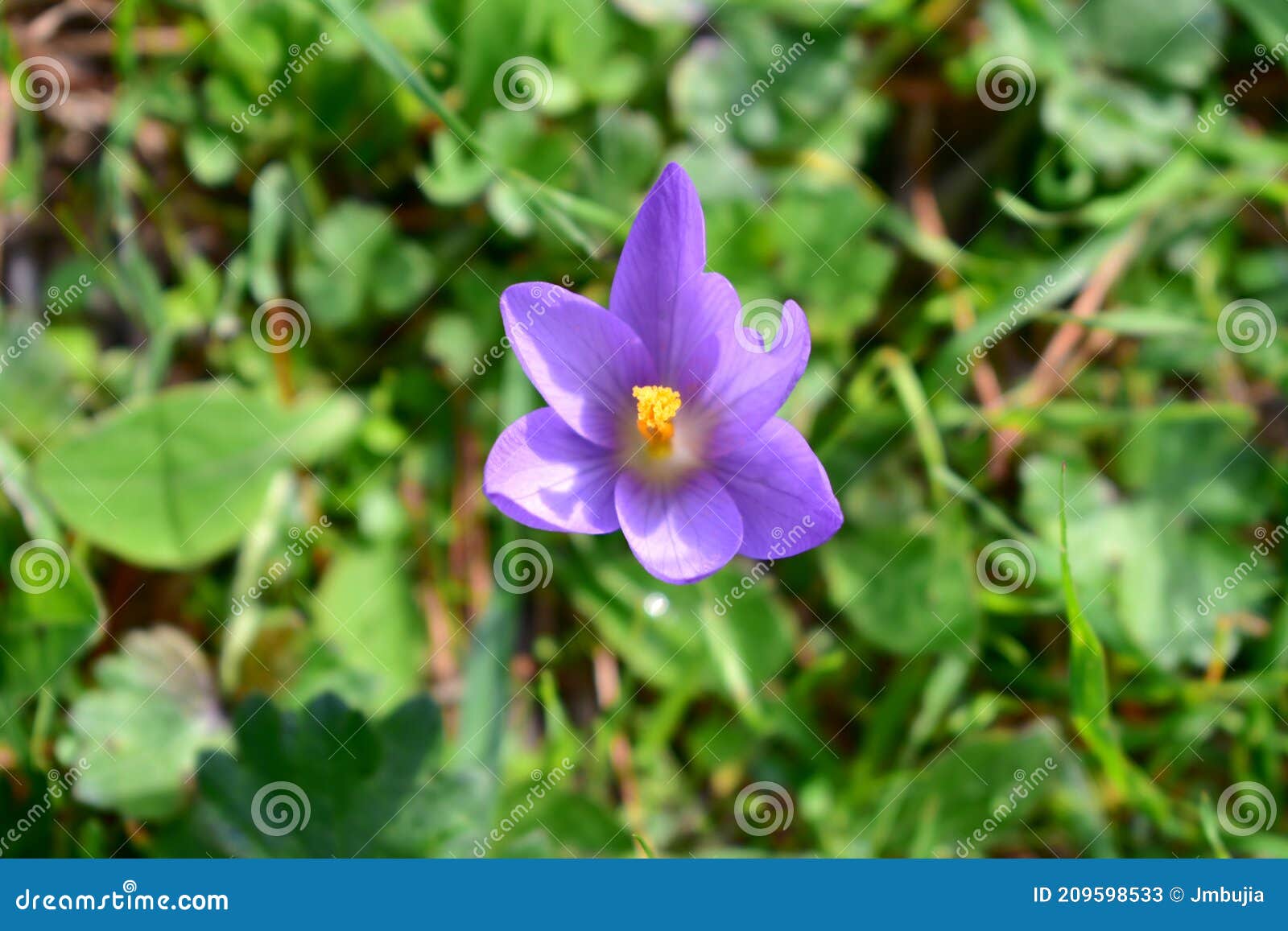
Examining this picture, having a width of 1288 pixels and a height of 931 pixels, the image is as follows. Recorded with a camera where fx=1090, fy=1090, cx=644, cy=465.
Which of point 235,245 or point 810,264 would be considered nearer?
point 810,264

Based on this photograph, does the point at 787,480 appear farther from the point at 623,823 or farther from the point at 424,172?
the point at 424,172

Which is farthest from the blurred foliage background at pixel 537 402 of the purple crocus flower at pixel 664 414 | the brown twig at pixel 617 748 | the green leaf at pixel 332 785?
the purple crocus flower at pixel 664 414

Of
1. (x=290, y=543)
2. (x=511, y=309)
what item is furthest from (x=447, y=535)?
(x=511, y=309)

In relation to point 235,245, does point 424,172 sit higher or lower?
higher
